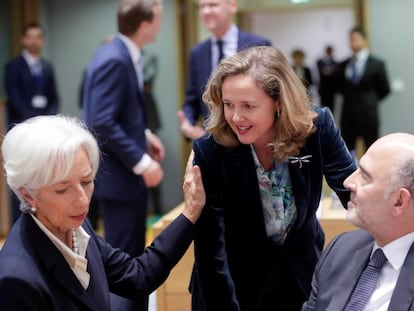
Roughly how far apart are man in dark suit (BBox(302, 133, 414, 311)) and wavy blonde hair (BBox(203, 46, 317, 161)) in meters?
0.28

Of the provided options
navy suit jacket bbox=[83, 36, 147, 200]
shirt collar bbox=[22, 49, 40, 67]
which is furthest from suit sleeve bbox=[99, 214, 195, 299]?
shirt collar bbox=[22, 49, 40, 67]

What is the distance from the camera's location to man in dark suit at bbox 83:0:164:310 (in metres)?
3.71

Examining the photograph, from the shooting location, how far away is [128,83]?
376 cm

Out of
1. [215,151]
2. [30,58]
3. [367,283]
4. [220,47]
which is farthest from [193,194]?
[30,58]

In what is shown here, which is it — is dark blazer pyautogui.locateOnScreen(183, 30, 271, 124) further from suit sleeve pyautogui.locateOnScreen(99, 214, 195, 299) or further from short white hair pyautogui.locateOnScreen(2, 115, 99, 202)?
short white hair pyautogui.locateOnScreen(2, 115, 99, 202)

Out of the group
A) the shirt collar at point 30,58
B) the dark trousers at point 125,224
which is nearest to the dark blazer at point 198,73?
the dark trousers at point 125,224

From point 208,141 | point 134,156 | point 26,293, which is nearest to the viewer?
point 26,293

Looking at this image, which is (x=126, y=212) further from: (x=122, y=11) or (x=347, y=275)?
(x=347, y=275)

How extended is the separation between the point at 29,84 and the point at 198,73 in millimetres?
3547

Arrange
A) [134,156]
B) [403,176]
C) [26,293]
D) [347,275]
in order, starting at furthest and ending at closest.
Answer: [134,156]
[347,275]
[403,176]
[26,293]

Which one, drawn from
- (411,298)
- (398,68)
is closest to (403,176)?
(411,298)

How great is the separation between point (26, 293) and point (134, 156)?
1958 mm

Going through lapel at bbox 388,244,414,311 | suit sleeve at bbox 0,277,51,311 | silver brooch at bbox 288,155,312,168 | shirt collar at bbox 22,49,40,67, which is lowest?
shirt collar at bbox 22,49,40,67

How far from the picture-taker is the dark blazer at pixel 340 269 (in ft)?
6.74
